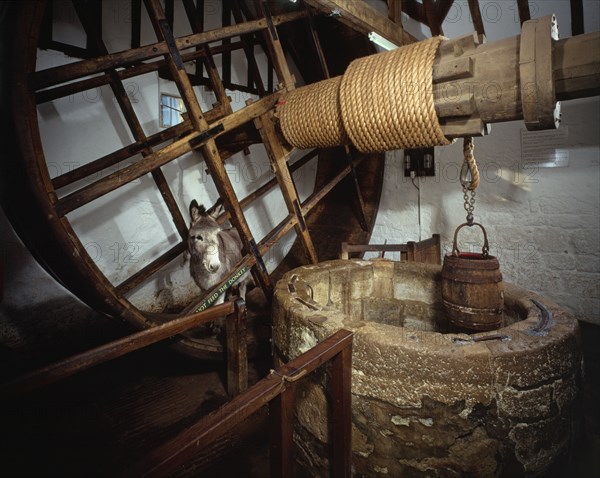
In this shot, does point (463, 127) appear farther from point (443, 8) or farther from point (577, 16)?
point (443, 8)

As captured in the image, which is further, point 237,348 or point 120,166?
point 120,166

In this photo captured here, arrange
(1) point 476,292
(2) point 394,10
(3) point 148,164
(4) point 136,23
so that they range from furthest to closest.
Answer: (4) point 136,23
(2) point 394,10
(3) point 148,164
(1) point 476,292

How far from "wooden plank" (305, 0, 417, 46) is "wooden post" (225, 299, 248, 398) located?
2.61m

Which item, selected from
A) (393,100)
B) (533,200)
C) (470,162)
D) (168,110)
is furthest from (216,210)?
(533,200)

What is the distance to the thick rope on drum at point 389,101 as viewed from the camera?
188 centimetres

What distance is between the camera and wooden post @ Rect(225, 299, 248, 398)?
2.53 metres

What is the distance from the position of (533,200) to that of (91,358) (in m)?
4.59

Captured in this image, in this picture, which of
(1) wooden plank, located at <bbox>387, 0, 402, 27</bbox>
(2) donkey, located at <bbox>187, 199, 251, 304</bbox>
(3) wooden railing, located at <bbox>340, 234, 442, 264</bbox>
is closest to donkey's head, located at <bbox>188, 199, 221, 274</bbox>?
(2) donkey, located at <bbox>187, 199, 251, 304</bbox>

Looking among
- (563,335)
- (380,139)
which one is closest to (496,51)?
(380,139)

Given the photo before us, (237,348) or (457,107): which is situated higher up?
(457,107)

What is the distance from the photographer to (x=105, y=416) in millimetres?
2637

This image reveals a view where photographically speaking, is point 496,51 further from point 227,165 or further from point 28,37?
point 227,165

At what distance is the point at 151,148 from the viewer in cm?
383

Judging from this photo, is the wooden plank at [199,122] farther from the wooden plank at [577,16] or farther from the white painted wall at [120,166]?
the wooden plank at [577,16]
